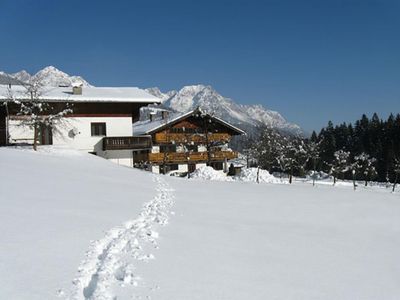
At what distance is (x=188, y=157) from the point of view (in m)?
35.6

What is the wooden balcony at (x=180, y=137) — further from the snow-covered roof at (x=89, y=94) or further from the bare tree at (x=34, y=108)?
the bare tree at (x=34, y=108)

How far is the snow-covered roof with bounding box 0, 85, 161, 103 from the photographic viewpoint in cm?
2558

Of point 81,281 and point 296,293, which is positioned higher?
point 81,281

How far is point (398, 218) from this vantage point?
40.9ft

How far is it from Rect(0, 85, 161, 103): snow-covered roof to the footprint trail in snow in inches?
763

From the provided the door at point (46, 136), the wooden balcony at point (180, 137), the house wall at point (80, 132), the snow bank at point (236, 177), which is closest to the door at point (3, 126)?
the house wall at point (80, 132)

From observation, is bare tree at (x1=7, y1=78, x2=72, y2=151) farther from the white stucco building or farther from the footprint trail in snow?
the footprint trail in snow

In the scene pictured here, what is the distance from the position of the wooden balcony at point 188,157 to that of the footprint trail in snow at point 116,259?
2614 cm

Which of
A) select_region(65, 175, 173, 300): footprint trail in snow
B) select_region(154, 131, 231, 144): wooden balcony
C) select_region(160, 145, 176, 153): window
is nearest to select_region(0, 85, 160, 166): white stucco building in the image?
select_region(154, 131, 231, 144): wooden balcony

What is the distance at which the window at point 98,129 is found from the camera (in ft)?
93.2

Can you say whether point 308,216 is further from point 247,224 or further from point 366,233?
point 247,224

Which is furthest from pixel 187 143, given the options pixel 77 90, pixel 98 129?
pixel 77 90

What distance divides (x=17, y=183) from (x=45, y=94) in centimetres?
1760

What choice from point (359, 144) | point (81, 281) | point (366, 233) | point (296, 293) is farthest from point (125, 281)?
point (359, 144)
